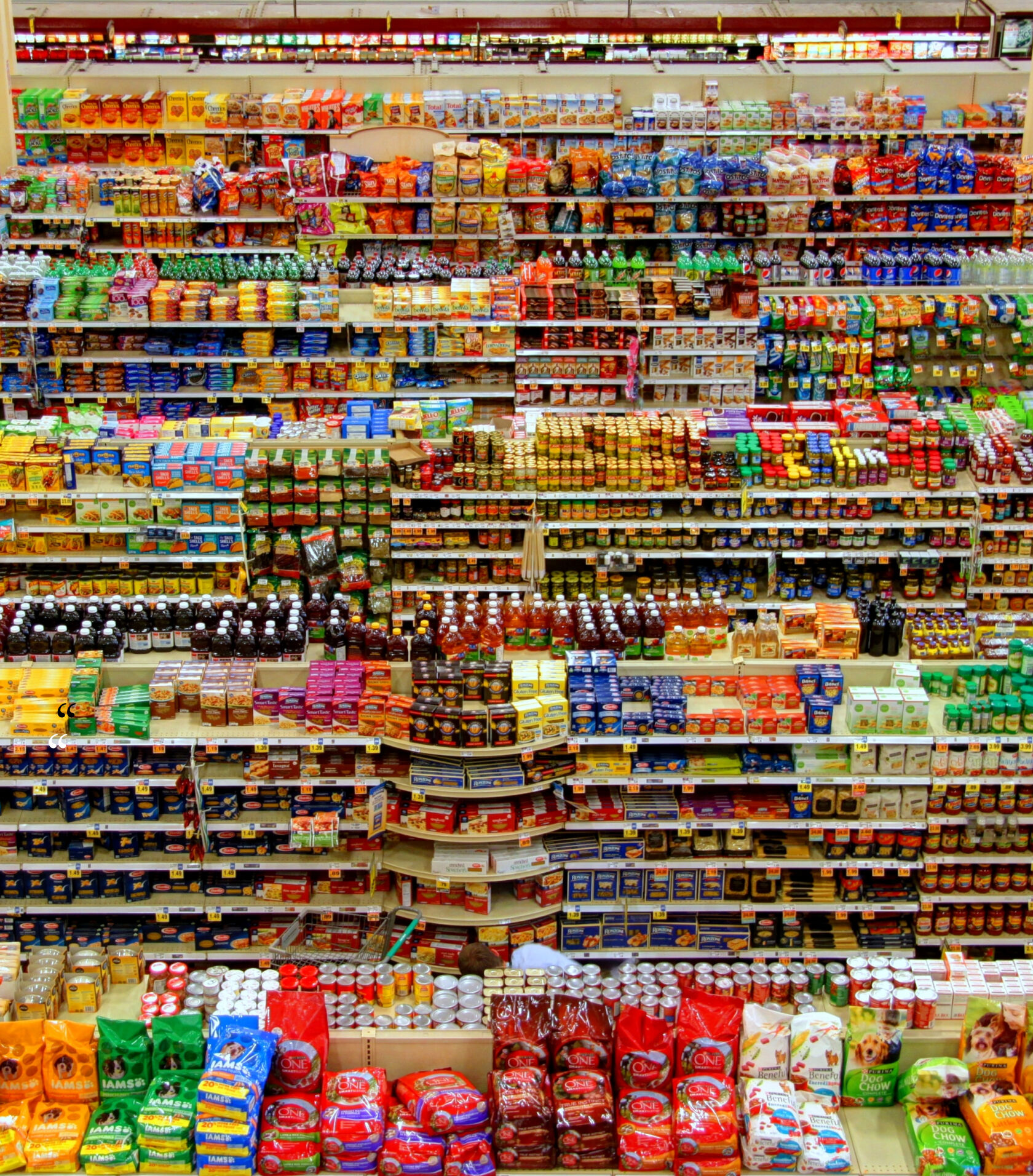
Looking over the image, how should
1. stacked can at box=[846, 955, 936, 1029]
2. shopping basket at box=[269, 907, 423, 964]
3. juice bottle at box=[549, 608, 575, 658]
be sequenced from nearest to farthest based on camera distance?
stacked can at box=[846, 955, 936, 1029] → shopping basket at box=[269, 907, 423, 964] → juice bottle at box=[549, 608, 575, 658]

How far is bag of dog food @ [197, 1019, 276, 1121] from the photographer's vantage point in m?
4.20

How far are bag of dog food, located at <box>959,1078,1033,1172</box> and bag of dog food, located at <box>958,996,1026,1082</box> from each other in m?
0.04

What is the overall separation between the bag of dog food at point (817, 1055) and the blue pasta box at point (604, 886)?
6.76 ft

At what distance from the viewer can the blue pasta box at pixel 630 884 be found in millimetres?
6590

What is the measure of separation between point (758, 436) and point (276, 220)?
540 centimetres

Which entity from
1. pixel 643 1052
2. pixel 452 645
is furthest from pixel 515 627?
pixel 643 1052

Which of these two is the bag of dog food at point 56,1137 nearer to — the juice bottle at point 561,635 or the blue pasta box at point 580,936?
the blue pasta box at point 580,936

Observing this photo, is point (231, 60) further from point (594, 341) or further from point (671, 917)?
point (671, 917)

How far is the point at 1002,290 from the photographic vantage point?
36.3ft

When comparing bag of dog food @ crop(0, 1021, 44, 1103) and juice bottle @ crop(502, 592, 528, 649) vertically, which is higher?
juice bottle @ crop(502, 592, 528, 649)

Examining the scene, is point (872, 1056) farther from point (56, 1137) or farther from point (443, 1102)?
point (56, 1137)

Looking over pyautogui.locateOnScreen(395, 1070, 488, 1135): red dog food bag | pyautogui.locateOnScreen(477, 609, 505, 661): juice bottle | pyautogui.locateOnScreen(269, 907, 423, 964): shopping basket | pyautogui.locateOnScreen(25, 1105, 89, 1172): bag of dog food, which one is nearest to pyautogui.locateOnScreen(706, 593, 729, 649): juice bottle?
pyautogui.locateOnScreen(477, 609, 505, 661): juice bottle

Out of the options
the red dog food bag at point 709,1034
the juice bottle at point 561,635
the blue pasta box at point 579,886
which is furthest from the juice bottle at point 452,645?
the red dog food bag at point 709,1034

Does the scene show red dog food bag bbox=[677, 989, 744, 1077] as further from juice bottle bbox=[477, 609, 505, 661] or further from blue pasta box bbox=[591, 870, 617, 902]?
juice bottle bbox=[477, 609, 505, 661]
